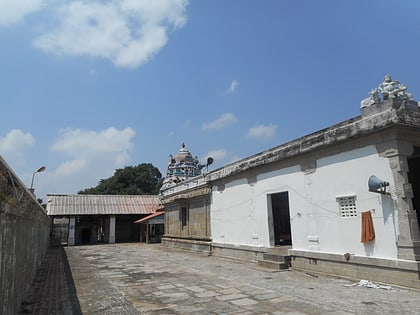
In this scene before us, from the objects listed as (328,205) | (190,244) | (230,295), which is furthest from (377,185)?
(190,244)

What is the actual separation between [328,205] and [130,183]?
151 ft

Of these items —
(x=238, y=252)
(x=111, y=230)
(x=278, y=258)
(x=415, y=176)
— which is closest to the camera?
(x=415, y=176)

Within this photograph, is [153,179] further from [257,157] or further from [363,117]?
[363,117]

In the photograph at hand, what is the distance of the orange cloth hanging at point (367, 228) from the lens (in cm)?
725

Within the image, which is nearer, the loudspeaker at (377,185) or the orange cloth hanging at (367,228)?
the loudspeaker at (377,185)

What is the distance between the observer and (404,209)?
6.70 meters

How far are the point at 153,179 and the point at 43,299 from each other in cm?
4785

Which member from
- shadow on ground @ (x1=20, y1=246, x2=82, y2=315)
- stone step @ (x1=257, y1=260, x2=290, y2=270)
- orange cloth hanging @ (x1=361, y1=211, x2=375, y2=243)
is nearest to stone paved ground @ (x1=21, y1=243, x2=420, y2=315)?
shadow on ground @ (x1=20, y1=246, x2=82, y2=315)

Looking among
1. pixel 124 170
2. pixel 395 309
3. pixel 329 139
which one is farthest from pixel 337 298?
pixel 124 170

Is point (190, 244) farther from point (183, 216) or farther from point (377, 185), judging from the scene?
point (377, 185)

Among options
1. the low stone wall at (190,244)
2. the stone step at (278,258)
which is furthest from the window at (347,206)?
the low stone wall at (190,244)

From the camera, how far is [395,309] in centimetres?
505

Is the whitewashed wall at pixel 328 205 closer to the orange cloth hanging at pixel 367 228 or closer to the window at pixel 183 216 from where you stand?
the orange cloth hanging at pixel 367 228

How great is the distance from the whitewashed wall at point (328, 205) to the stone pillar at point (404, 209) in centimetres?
14
